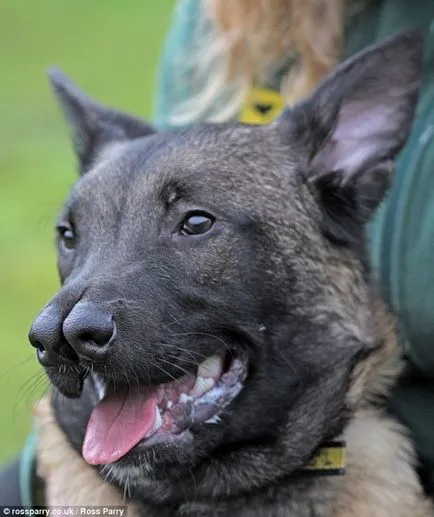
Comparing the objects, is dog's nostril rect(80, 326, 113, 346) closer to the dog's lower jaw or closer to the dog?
the dog

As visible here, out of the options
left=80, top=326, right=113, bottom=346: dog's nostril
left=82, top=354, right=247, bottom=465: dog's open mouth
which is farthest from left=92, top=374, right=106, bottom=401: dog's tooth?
left=80, top=326, right=113, bottom=346: dog's nostril

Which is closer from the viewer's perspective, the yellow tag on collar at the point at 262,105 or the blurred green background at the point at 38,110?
the yellow tag on collar at the point at 262,105

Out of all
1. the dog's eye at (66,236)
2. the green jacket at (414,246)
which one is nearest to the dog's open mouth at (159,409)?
the dog's eye at (66,236)

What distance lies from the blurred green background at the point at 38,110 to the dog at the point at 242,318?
1.32ft

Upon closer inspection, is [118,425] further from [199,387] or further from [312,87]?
[312,87]

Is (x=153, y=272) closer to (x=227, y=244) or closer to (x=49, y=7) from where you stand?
(x=227, y=244)

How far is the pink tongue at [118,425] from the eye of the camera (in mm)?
2961

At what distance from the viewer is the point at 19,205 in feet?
30.8

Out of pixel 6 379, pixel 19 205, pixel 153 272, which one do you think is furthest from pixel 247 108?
pixel 19 205

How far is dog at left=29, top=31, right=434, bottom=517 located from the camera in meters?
2.93

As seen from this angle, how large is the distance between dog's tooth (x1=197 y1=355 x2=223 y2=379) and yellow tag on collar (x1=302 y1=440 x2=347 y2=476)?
0.42m

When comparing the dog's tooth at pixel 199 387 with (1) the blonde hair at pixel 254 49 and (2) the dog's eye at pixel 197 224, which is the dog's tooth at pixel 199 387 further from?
(1) the blonde hair at pixel 254 49

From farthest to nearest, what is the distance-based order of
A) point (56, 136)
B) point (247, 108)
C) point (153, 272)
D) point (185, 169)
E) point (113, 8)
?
point (113, 8) < point (56, 136) < point (247, 108) < point (185, 169) < point (153, 272)

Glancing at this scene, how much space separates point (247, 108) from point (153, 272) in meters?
1.33
